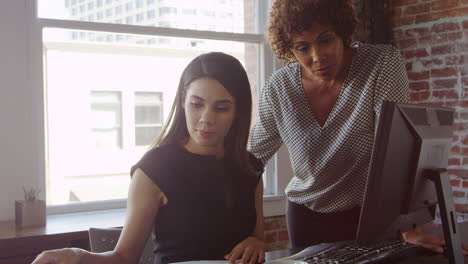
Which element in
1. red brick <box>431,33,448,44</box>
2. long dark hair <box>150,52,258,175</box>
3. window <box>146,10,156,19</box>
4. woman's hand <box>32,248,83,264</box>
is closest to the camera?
woman's hand <box>32,248,83,264</box>

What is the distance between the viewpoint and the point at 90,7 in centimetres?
299

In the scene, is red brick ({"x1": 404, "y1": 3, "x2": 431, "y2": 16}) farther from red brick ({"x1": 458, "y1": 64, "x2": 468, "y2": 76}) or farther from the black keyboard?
the black keyboard

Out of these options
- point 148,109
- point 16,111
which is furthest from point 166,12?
point 16,111

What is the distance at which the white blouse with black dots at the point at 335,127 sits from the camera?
181 cm

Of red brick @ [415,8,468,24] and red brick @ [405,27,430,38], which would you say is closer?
red brick @ [415,8,468,24]

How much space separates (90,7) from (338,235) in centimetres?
183

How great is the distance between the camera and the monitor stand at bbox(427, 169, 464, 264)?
4.25ft

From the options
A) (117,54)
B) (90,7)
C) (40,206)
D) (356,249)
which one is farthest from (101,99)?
(356,249)

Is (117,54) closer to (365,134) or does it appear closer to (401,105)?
(365,134)

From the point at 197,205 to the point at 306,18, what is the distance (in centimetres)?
69

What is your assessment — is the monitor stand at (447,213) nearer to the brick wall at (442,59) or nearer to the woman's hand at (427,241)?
the woman's hand at (427,241)

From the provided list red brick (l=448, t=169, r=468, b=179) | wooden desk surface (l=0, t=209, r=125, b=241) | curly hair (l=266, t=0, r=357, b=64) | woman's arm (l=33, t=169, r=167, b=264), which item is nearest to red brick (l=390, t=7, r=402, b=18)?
red brick (l=448, t=169, r=468, b=179)

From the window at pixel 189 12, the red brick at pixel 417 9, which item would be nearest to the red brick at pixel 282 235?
the window at pixel 189 12

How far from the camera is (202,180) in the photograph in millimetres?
1527
